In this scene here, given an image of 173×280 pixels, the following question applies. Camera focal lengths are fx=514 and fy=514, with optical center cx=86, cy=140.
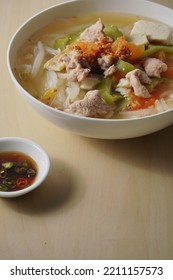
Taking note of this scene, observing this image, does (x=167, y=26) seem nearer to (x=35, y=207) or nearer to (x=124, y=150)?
(x=124, y=150)

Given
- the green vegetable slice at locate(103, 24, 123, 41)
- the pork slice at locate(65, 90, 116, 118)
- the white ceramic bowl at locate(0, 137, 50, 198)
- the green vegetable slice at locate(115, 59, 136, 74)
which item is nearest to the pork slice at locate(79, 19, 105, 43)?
the green vegetable slice at locate(103, 24, 123, 41)

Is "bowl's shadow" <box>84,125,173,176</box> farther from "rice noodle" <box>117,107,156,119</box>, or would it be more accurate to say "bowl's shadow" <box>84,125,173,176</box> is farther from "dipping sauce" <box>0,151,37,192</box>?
"dipping sauce" <box>0,151,37,192</box>

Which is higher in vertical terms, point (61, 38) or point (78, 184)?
point (61, 38)

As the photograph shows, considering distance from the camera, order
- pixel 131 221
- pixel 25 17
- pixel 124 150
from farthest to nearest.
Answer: pixel 25 17, pixel 124 150, pixel 131 221

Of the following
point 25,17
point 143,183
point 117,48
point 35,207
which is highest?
point 117,48

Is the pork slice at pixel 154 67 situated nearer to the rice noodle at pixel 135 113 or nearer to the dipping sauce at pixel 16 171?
the rice noodle at pixel 135 113

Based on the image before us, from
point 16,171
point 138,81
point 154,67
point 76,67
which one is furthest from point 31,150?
point 154,67

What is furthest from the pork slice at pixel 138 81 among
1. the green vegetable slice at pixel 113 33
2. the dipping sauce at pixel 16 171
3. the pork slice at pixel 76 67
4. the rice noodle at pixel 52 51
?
the dipping sauce at pixel 16 171

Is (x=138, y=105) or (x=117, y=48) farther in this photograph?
(x=117, y=48)

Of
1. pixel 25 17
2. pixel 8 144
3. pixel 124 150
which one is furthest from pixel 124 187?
pixel 25 17
